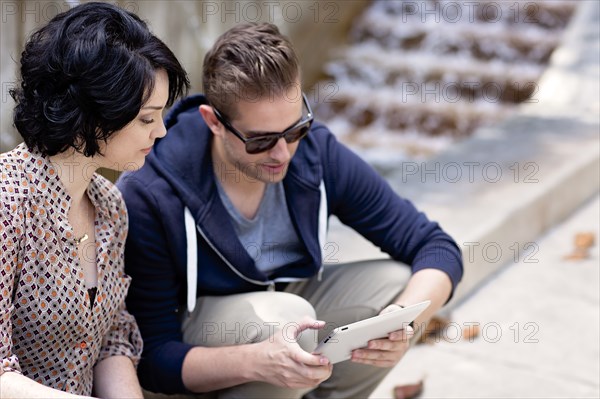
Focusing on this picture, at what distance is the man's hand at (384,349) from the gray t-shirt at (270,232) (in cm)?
41

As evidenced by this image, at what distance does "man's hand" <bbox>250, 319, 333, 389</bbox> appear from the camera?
8.08ft

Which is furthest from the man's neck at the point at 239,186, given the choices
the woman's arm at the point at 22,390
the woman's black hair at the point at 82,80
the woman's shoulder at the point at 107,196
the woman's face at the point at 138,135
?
the woman's arm at the point at 22,390

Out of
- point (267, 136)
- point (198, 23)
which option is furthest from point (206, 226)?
point (198, 23)

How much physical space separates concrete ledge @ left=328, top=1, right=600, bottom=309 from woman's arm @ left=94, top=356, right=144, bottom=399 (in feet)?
4.35

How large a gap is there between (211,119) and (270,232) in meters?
0.36

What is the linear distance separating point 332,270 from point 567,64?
3099mm

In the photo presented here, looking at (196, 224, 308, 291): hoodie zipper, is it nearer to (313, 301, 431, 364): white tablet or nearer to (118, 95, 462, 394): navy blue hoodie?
(118, 95, 462, 394): navy blue hoodie

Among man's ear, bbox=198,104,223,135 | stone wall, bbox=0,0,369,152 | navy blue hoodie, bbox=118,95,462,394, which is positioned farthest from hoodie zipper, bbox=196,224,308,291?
stone wall, bbox=0,0,369,152

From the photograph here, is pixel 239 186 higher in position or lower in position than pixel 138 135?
lower

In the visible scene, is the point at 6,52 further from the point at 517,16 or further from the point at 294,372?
the point at 517,16

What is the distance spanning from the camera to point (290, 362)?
8.14 feet

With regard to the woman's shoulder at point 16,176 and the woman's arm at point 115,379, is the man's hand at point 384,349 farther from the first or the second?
the woman's shoulder at point 16,176

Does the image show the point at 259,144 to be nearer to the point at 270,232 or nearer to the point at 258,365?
the point at 270,232

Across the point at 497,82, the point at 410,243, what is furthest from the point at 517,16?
the point at 410,243
